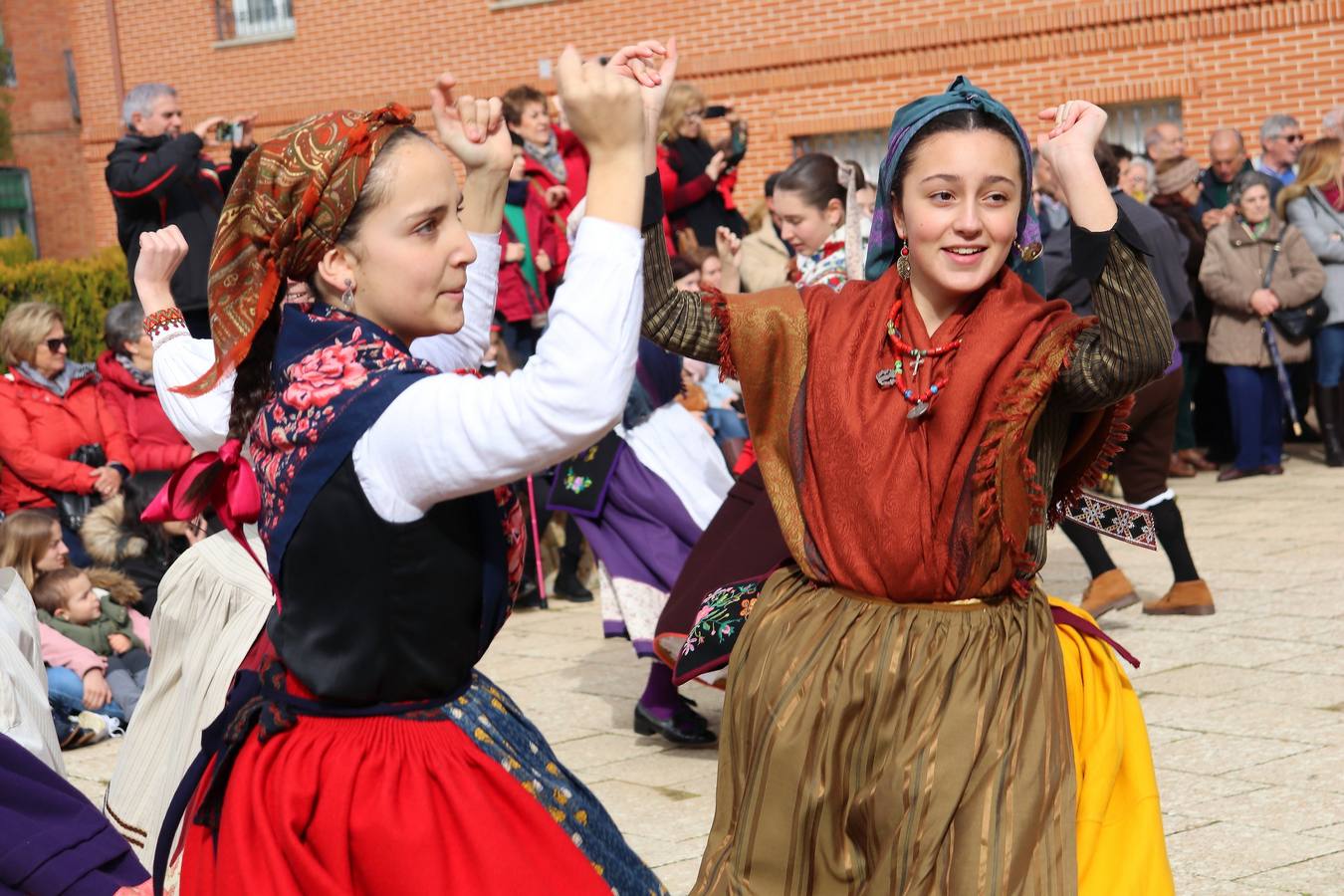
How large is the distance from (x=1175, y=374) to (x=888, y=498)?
15.8 ft

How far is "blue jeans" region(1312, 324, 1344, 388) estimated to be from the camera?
1130 centimetres

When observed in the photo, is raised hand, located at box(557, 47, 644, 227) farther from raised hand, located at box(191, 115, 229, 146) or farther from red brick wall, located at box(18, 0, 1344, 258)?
red brick wall, located at box(18, 0, 1344, 258)

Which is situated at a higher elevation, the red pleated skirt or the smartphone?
the smartphone

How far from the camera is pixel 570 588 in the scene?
898 cm

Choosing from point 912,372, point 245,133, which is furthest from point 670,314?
point 245,133

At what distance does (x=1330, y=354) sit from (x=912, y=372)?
29.5 ft

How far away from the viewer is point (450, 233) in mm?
2432

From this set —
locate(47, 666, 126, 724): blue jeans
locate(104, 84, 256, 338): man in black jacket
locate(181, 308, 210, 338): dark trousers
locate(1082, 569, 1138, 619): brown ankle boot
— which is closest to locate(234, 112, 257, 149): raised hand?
locate(104, 84, 256, 338): man in black jacket

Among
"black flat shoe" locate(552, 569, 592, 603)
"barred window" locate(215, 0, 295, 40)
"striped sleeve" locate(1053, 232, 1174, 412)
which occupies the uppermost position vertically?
"barred window" locate(215, 0, 295, 40)

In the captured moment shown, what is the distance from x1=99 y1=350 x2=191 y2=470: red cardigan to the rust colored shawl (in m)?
5.24

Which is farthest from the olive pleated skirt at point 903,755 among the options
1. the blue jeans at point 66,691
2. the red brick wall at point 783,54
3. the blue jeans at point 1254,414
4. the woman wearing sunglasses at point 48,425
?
the red brick wall at point 783,54

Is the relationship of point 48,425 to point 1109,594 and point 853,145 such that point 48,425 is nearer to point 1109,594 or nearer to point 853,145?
point 1109,594

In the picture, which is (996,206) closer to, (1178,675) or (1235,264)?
(1178,675)

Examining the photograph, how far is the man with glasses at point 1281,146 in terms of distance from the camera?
12492mm
